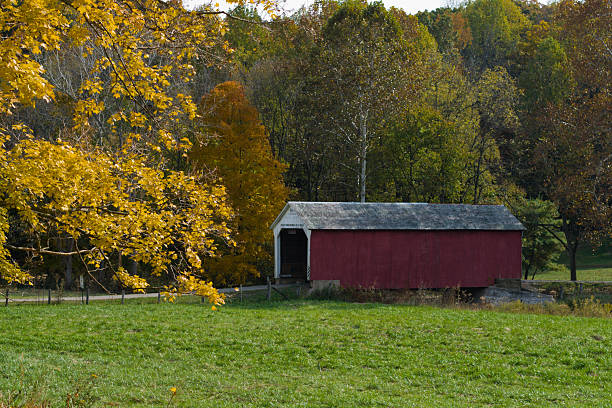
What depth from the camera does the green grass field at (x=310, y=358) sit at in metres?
10.4

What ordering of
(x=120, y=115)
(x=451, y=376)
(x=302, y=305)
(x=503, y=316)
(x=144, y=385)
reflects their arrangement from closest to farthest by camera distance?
(x=120, y=115) < (x=144, y=385) < (x=451, y=376) < (x=503, y=316) < (x=302, y=305)

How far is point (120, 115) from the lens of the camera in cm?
824

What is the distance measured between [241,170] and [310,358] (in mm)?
18751

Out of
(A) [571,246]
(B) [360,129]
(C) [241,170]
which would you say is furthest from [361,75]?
(A) [571,246]

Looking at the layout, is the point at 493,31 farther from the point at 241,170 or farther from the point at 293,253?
the point at 293,253

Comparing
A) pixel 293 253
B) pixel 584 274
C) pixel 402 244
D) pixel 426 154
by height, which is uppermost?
pixel 426 154

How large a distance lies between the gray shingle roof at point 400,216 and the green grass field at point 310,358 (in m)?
6.65

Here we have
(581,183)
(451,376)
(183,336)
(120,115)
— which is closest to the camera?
(120,115)

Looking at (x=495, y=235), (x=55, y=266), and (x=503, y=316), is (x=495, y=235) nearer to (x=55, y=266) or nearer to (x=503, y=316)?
(x=503, y=316)

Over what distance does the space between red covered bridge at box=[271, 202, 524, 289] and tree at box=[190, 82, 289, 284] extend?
247 centimetres

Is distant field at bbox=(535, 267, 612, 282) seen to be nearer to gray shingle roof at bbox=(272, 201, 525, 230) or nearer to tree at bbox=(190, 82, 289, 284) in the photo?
gray shingle roof at bbox=(272, 201, 525, 230)

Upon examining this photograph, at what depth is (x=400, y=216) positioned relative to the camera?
2750 cm

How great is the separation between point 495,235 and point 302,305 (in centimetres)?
1073

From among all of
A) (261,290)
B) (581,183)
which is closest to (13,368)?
(261,290)
